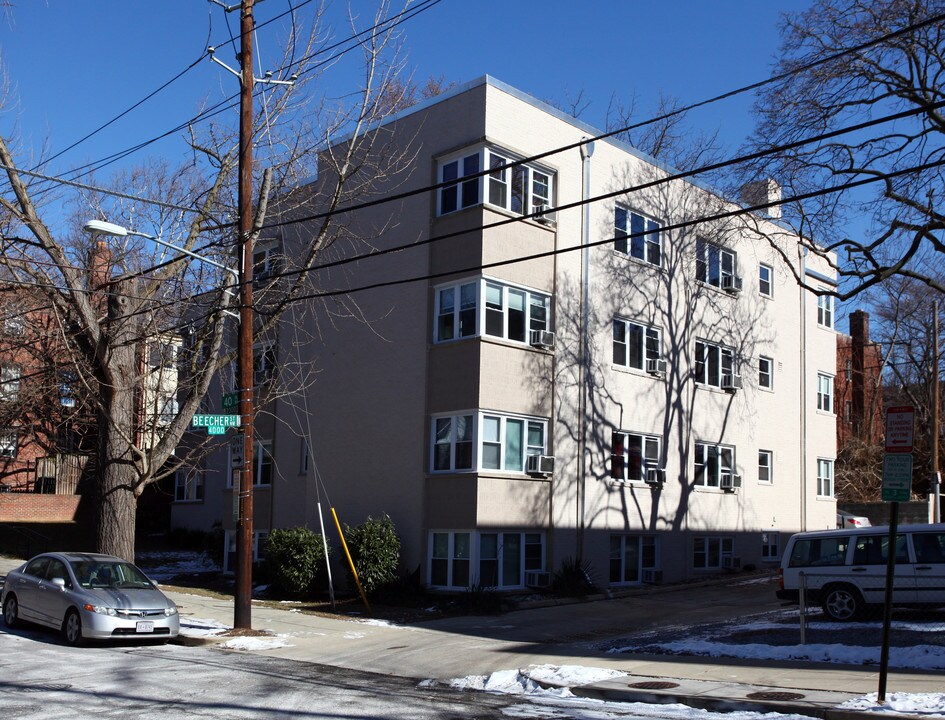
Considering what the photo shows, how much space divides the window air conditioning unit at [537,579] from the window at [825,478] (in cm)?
1554

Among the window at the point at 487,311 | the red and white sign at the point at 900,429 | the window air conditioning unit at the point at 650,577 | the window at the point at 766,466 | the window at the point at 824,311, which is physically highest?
the window at the point at 824,311

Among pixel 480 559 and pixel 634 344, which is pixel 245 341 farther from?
pixel 634 344

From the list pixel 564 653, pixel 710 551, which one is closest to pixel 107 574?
pixel 564 653

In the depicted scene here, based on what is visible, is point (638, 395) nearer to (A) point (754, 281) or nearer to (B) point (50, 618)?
(A) point (754, 281)

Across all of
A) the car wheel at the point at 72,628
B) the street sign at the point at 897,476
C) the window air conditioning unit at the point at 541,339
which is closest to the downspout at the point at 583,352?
the window air conditioning unit at the point at 541,339

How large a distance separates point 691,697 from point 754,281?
23546mm

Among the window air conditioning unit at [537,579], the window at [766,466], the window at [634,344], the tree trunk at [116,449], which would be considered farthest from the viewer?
the window at [766,466]

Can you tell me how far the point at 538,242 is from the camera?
2427cm

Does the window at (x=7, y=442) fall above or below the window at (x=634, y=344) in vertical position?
below

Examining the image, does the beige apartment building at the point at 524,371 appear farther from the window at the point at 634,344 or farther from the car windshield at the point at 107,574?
the car windshield at the point at 107,574

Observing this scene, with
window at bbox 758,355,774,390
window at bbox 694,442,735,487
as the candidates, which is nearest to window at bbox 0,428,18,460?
window at bbox 694,442,735,487

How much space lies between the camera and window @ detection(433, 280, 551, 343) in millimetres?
22750

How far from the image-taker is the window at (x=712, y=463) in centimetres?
2919

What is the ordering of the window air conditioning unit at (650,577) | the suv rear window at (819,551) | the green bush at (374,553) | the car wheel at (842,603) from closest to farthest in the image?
the car wheel at (842,603) < the suv rear window at (819,551) < the green bush at (374,553) < the window air conditioning unit at (650,577)
